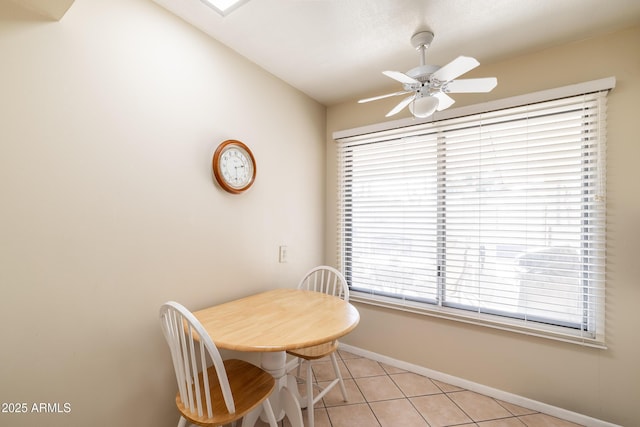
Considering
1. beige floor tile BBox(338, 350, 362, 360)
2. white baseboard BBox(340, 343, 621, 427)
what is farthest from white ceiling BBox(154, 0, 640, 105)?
beige floor tile BBox(338, 350, 362, 360)

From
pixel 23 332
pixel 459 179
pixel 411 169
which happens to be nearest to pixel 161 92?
pixel 23 332

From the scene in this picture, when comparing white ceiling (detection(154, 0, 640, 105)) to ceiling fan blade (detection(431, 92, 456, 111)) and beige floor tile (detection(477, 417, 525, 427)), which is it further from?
beige floor tile (detection(477, 417, 525, 427))

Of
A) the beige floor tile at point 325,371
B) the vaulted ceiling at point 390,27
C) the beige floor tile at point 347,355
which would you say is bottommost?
the beige floor tile at point 347,355

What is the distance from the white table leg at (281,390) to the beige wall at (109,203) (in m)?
0.55

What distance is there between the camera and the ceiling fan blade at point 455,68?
121 centimetres

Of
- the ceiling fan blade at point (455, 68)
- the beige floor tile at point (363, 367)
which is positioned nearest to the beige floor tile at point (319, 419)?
the beige floor tile at point (363, 367)

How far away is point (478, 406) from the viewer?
1864 millimetres

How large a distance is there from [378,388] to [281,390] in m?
0.91

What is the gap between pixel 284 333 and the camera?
129 centimetres

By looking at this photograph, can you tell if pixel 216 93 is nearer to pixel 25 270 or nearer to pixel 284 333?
pixel 25 270

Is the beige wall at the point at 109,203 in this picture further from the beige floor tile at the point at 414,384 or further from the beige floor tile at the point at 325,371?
the beige floor tile at the point at 414,384

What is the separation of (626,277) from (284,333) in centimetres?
206

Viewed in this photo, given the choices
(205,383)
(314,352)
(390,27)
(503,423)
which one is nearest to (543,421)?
(503,423)

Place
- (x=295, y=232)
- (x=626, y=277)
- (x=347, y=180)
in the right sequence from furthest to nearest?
1. (x=347, y=180)
2. (x=295, y=232)
3. (x=626, y=277)
